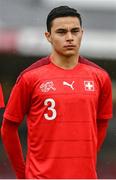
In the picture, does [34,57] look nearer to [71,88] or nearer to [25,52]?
[25,52]

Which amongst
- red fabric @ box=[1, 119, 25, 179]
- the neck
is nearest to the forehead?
the neck

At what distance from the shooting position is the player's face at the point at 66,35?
4.86 m

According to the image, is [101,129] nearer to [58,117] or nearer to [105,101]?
[105,101]

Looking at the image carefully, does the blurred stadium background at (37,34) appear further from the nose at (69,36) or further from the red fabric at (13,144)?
the nose at (69,36)

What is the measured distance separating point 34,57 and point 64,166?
918 centimetres

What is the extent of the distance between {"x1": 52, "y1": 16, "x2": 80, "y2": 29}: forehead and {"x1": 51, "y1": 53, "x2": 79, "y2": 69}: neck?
181 millimetres

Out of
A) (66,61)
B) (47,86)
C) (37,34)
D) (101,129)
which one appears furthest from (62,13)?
(37,34)

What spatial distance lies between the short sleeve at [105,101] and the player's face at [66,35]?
1.05ft

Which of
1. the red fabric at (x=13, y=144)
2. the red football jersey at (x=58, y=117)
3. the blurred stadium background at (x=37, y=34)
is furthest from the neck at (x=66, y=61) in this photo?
the blurred stadium background at (x=37, y=34)

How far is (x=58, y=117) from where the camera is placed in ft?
15.8

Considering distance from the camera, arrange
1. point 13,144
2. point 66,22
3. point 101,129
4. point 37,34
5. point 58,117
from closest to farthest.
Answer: point 58,117 < point 66,22 < point 13,144 < point 101,129 < point 37,34

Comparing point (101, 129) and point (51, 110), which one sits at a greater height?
point (51, 110)

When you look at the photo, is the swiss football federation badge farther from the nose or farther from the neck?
the nose

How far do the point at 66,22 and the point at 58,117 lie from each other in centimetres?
56
